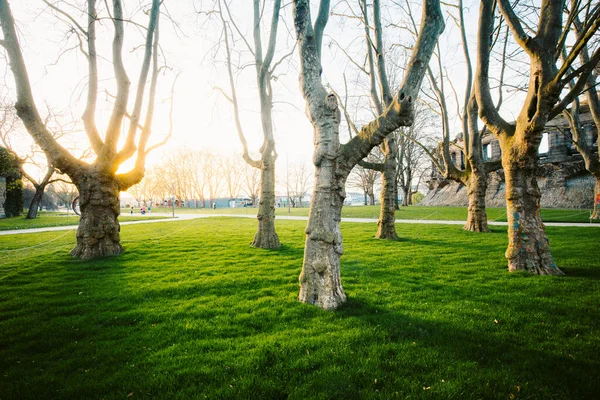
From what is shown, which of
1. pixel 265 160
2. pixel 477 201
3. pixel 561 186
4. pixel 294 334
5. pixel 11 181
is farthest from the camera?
pixel 11 181

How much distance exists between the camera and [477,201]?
11.3 m

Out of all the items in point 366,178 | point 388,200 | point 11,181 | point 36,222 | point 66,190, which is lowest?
point 36,222

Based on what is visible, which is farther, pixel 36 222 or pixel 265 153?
pixel 36 222

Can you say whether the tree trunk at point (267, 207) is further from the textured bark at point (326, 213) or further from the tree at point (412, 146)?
the tree at point (412, 146)

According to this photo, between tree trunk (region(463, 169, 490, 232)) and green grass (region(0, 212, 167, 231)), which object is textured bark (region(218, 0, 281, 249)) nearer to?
tree trunk (region(463, 169, 490, 232))

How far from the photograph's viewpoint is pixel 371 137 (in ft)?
12.1

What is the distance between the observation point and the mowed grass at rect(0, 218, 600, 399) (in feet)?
7.54

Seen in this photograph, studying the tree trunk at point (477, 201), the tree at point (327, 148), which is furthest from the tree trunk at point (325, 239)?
the tree trunk at point (477, 201)

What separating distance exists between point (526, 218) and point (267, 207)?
21.9ft

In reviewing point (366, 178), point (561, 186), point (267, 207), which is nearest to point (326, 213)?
point (267, 207)

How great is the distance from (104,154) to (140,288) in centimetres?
473

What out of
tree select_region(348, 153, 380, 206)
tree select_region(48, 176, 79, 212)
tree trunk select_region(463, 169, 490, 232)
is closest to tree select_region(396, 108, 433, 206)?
tree select_region(348, 153, 380, 206)

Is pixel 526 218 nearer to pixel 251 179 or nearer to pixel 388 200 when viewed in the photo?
pixel 388 200

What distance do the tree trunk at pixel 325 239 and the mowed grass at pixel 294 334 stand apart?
27 centimetres
